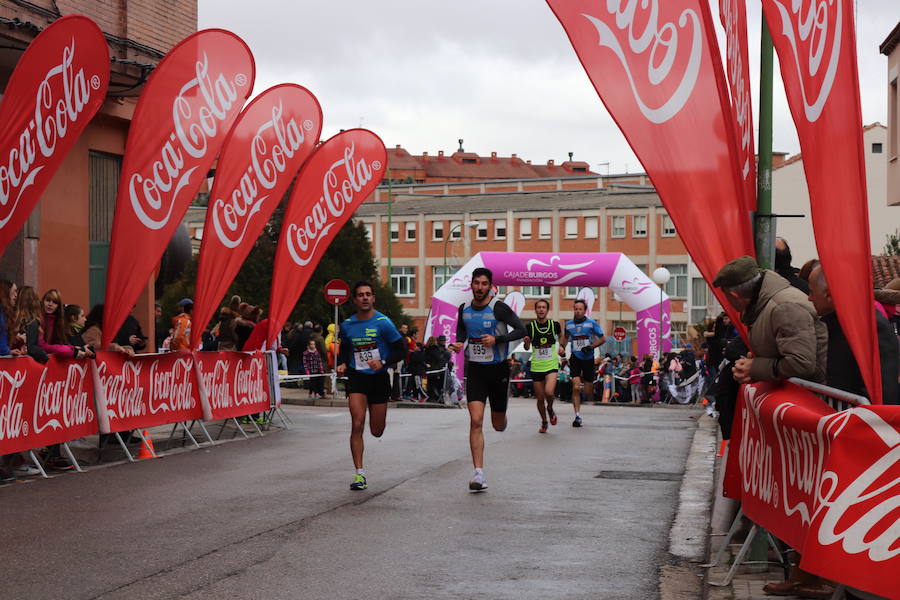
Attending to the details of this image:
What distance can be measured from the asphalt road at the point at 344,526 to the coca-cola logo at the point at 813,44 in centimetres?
283

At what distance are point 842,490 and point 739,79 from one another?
3.45m

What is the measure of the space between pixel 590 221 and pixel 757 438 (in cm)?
7619

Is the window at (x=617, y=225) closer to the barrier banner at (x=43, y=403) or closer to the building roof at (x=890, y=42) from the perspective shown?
the building roof at (x=890, y=42)

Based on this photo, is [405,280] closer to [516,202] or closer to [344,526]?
[516,202]

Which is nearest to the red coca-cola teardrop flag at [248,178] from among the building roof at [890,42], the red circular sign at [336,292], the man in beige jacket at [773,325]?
the man in beige jacket at [773,325]

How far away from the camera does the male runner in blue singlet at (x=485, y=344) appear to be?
11.9m

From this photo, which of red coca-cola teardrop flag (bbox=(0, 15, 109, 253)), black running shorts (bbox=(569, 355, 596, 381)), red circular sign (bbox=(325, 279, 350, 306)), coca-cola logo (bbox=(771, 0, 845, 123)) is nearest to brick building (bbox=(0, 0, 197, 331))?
red coca-cola teardrop flag (bbox=(0, 15, 109, 253))

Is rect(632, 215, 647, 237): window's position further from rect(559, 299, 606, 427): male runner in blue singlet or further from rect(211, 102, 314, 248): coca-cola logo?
rect(211, 102, 314, 248): coca-cola logo

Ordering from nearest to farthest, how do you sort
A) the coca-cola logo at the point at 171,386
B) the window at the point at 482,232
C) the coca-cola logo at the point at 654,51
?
the coca-cola logo at the point at 654,51
the coca-cola logo at the point at 171,386
the window at the point at 482,232

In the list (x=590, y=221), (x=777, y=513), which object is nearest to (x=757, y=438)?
(x=777, y=513)

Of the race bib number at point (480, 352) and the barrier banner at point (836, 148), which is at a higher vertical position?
the barrier banner at point (836, 148)

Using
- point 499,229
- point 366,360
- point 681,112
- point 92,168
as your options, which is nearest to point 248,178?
point 366,360

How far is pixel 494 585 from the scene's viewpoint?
7133 millimetres

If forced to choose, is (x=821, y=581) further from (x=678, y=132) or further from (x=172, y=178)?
(x=172, y=178)
